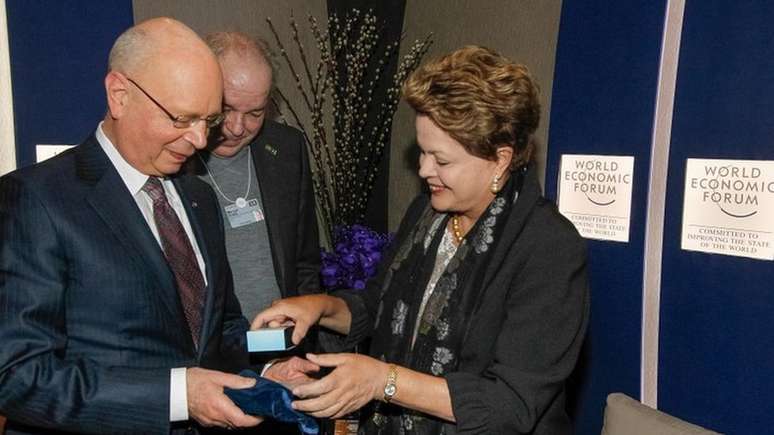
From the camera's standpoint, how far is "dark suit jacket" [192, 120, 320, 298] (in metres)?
2.60

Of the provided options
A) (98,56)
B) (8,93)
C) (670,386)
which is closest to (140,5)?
(98,56)

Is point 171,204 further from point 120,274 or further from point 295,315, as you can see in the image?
point 295,315

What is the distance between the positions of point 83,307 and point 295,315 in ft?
1.91

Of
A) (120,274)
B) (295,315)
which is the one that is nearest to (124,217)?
(120,274)

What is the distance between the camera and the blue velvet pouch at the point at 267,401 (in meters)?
1.58

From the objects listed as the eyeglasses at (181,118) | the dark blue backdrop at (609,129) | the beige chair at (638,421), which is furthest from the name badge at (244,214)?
A: the beige chair at (638,421)

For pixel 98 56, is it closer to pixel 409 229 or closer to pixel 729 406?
pixel 409 229

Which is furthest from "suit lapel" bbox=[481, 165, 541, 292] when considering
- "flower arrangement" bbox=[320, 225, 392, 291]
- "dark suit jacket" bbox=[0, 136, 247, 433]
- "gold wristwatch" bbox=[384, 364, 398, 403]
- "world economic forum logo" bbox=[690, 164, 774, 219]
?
"flower arrangement" bbox=[320, 225, 392, 291]

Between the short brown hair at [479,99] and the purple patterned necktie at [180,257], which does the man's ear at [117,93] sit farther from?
the short brown hair at [479,99]

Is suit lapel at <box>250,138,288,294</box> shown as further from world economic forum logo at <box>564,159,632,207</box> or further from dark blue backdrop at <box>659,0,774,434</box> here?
dark blue backdrop at <box>659,0,774,434</box>

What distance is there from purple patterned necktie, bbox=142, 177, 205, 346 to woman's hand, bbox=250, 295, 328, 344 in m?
0.20

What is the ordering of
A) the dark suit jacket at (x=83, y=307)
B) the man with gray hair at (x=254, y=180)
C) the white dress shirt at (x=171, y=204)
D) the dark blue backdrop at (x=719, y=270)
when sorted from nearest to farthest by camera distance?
the dark suit jacket at (x=83, y=307), the white dress shirt at (x=171, y=204), the dark blue backdrop at (x=719, y=270), the man with gray hair at (x=254, y=180)

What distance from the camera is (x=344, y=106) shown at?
3.73 meters

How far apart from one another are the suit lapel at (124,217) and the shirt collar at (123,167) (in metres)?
0.03
